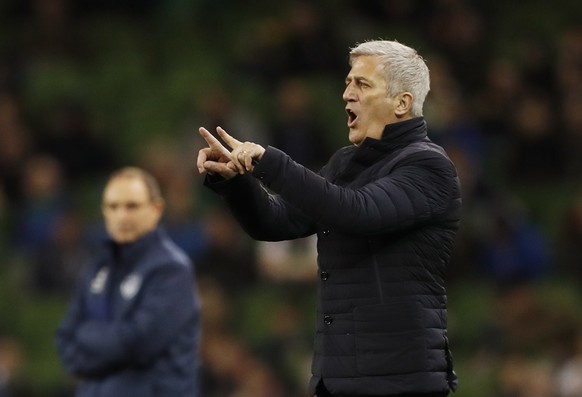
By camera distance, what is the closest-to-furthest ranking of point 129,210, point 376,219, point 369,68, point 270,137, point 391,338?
point 376,219, point 391,338, point 369,68, point 129,210, point 270,137

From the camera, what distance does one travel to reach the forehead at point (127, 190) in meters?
5.95

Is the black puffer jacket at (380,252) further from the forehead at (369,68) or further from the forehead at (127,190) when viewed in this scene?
the forehead at (127,190)

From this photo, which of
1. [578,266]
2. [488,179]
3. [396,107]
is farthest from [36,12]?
[396,107]

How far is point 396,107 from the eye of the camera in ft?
13.2

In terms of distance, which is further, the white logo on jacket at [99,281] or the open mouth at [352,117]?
the white logo on jacket at [99,281]

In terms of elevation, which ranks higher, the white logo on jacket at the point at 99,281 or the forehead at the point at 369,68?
the forehead at the point at 369,68

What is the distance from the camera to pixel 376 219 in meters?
3.76

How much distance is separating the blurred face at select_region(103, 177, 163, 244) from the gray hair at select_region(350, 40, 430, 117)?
2101 mm

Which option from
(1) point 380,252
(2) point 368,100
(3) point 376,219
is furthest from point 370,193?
(2) point 368,100

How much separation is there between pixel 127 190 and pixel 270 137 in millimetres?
3933

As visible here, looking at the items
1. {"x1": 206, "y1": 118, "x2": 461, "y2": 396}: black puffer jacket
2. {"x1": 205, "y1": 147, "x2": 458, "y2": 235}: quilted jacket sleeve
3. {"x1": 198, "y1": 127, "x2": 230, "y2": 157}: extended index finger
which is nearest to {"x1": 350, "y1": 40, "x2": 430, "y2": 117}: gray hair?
{"x1": 206, "y1": 118, "x2": 461, "y2": 396}: black puffer jacket

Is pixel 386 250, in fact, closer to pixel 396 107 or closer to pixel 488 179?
pixel 396 107

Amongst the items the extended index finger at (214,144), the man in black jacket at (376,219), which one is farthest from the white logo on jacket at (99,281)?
the extended index finger at (214,144)

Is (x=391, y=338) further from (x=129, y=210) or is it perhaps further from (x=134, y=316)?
(x=129, y=210)
